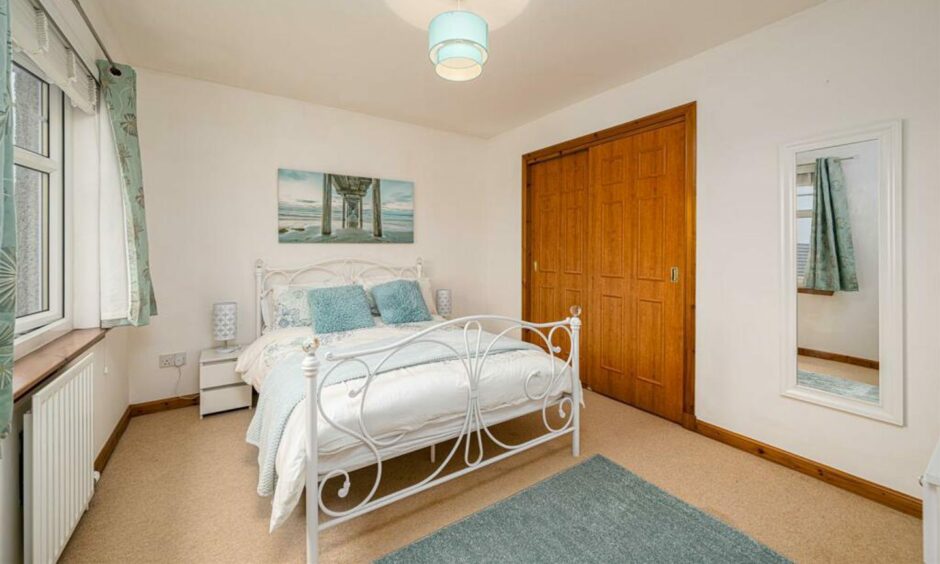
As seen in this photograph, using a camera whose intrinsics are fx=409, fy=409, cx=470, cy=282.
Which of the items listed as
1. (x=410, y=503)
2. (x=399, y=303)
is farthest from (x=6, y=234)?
(x=399, y=303)

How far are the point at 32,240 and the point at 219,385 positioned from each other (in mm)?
1531

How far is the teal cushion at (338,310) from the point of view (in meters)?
3.08

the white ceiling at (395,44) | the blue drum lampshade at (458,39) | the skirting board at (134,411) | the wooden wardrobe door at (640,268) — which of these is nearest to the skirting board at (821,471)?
the wooden wardrobe door at (640,268)

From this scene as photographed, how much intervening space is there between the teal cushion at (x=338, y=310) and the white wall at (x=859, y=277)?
2.96 m

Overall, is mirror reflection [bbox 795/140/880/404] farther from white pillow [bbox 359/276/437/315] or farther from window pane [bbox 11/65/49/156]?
window pane [bbox 11/65/49/156]

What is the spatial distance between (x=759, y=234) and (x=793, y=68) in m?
0.97

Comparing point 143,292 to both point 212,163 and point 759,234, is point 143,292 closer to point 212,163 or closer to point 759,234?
point 212,163

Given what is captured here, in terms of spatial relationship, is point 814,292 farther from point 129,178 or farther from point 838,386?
point 129,178

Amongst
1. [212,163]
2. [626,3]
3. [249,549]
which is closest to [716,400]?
[626,3]

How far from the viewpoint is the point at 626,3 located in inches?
89.4

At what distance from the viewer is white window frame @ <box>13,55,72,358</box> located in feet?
6.57

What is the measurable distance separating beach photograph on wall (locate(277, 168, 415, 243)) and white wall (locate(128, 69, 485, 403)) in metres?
0.09

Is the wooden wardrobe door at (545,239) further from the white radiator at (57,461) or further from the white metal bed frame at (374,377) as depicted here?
the white radiator at (57,461)

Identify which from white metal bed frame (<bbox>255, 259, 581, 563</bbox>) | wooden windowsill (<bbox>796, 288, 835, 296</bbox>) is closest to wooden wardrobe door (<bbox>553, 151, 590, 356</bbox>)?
white metal bed frame (<bbox>255, 259, 581, 563</bbox>)
